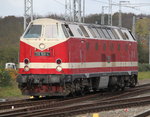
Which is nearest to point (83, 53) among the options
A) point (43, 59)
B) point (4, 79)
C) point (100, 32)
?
point (43, 59)

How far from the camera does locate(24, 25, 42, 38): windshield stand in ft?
61.5

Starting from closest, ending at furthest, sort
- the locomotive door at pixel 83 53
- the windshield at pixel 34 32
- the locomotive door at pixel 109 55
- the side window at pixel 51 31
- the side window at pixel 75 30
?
the side window at pixel 51 31
the windshield at pixel 34 32
the side window at pixel 75 30
the locomotive door at pixel 83 53
the locomotive door at pixel 109 55

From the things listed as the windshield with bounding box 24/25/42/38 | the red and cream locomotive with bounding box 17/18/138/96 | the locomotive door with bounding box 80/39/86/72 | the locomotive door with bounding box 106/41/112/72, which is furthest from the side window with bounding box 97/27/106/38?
the windshield with bounding box 24/25/42/38

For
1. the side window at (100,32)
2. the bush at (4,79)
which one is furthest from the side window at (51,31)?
the bush at (4,79)

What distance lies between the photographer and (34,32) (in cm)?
1886

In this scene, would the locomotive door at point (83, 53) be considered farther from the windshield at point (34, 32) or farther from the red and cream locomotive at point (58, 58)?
the windshield at point (34, 32)

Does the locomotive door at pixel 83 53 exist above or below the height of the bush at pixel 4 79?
above

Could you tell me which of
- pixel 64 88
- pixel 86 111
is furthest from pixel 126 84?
pixel 86 111

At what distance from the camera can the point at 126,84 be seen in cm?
2422

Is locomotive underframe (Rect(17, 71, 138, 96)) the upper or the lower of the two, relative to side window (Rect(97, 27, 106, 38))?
lower

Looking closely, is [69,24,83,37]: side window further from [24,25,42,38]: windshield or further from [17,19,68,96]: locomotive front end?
[24,25,42,38]: windshield

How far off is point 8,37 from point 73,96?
67657mm

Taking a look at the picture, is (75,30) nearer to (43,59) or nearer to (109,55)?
(43,59)

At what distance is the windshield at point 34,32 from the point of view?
1875 centimetres
